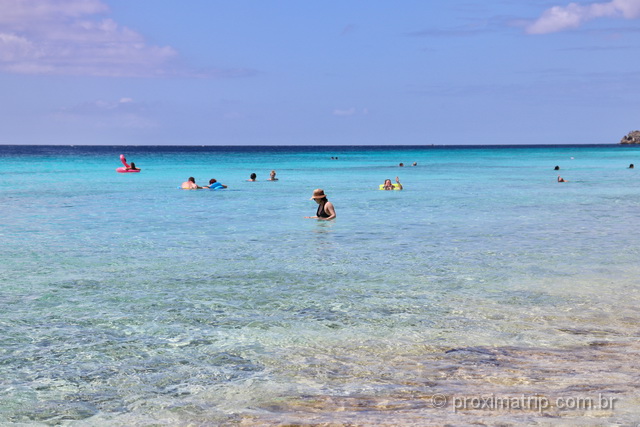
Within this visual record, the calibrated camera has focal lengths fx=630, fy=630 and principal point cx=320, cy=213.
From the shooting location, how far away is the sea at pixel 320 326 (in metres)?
6.63

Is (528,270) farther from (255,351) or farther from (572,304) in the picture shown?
(255,351)

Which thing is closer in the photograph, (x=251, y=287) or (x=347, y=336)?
(x=347, y=336)

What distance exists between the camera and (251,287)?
40.8 ft

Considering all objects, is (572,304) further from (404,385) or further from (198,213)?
(198,213)

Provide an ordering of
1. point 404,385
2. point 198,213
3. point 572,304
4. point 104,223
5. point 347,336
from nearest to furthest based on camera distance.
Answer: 1. point 404,385
2. point 347,336
3. point 572,304
4. point 104,223
5. point 198,213

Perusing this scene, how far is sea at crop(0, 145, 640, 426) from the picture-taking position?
6.63m

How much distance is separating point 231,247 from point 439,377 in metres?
10.8

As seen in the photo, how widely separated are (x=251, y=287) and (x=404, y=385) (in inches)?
228

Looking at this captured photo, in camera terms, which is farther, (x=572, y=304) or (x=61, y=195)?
(x=61, y=195)

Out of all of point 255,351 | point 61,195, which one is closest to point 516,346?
point 255,351

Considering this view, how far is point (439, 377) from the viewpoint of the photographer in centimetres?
735

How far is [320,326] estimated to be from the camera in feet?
31.8

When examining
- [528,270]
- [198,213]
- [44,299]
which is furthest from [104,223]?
[528,270]

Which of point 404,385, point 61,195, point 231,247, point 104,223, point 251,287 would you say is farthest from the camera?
point 61,195
